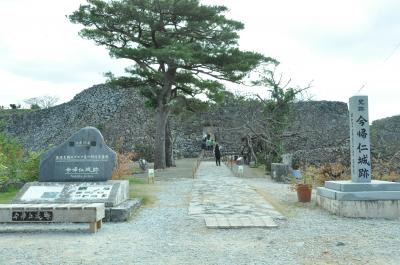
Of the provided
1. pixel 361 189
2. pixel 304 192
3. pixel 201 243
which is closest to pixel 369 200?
pixel 361 189

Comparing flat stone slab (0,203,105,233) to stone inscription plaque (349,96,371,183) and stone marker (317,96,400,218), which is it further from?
stone inscription plaque (349,96,371,183)

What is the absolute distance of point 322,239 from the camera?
541 cm

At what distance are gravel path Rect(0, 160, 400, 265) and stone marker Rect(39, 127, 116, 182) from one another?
124 cm

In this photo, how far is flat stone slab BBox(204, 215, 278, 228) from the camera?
6223mm

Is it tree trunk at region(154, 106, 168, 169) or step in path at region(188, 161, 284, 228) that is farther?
tree trunk at region(154, 106, 168, 169)

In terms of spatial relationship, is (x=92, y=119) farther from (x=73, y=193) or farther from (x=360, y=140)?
(x=360, y=140)

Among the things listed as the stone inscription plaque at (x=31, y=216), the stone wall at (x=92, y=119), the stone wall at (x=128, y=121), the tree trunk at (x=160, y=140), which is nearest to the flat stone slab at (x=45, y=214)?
the stone inscription plaque at (x=31, y=216)

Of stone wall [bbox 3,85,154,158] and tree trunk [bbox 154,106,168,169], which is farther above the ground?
stone wall [bbox 3,85,154,158]

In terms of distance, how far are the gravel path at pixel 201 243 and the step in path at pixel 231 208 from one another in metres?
0.26

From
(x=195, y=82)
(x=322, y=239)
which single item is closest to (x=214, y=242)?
(x=322, y=239)

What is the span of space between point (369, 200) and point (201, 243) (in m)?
3.19

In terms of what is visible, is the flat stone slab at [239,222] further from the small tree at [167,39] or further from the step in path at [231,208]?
the small tree at [167,39]

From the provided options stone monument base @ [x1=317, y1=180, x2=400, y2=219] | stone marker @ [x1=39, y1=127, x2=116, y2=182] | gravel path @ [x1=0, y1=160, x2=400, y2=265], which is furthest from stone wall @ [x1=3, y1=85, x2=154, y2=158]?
gravel path @ [x1=0, y1=160, x2=400, y2=265]

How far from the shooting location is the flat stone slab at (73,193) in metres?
7.18
